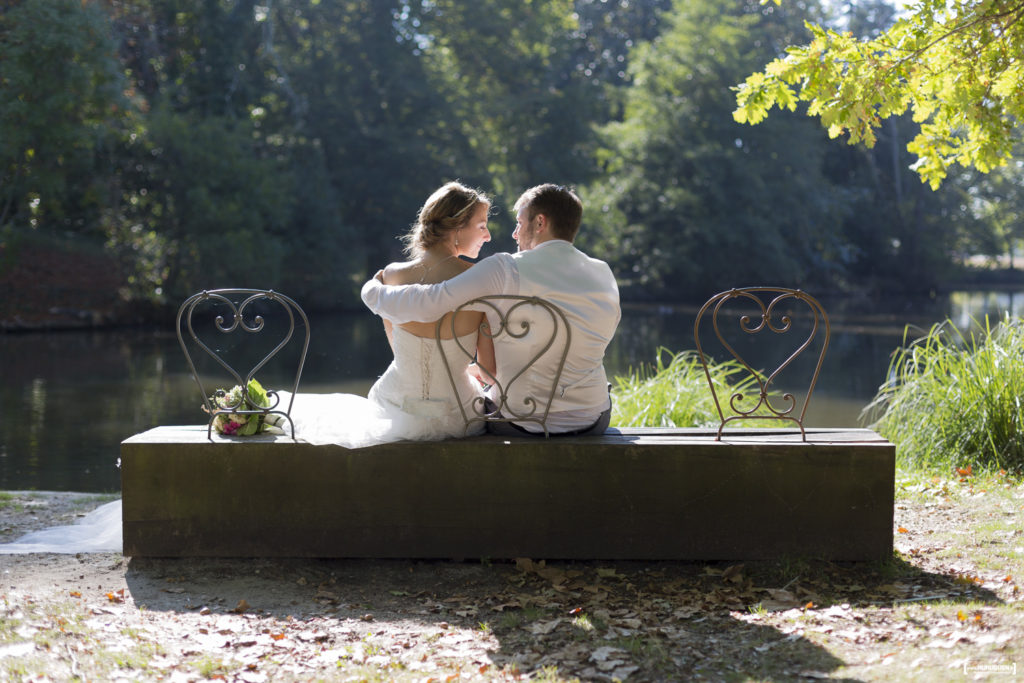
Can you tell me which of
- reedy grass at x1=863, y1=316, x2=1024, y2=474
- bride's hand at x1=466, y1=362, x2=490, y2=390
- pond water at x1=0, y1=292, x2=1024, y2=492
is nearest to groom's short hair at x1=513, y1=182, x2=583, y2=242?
bride's hand at x1=466, y1=362, x2=490, y2=390

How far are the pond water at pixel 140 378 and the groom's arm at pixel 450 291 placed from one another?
345 centimetres

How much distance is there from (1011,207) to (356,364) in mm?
33701

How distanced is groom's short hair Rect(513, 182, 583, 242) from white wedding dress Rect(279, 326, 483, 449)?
55cm

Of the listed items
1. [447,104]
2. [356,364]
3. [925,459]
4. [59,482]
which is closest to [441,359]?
[925,459]

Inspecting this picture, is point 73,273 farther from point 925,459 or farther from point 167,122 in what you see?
point 925,459

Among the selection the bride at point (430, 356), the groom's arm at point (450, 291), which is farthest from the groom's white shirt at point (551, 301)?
the bride at point (430, 356)

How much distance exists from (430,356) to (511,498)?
65 centimetres

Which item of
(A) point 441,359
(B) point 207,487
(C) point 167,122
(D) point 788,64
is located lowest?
(B) point 207,487

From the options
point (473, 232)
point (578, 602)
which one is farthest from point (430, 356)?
point (578, 602)

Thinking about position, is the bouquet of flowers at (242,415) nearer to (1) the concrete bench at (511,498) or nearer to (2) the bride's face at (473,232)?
(1) the concrete bench at (511,498)

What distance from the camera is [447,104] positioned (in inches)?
1312

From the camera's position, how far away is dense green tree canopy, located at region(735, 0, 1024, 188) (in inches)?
204

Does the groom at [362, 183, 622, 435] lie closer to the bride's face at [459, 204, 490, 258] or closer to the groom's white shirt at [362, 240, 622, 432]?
the groom's white shirt at [362, 240, 622, 432]

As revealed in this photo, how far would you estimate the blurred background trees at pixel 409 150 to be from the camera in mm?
22734
